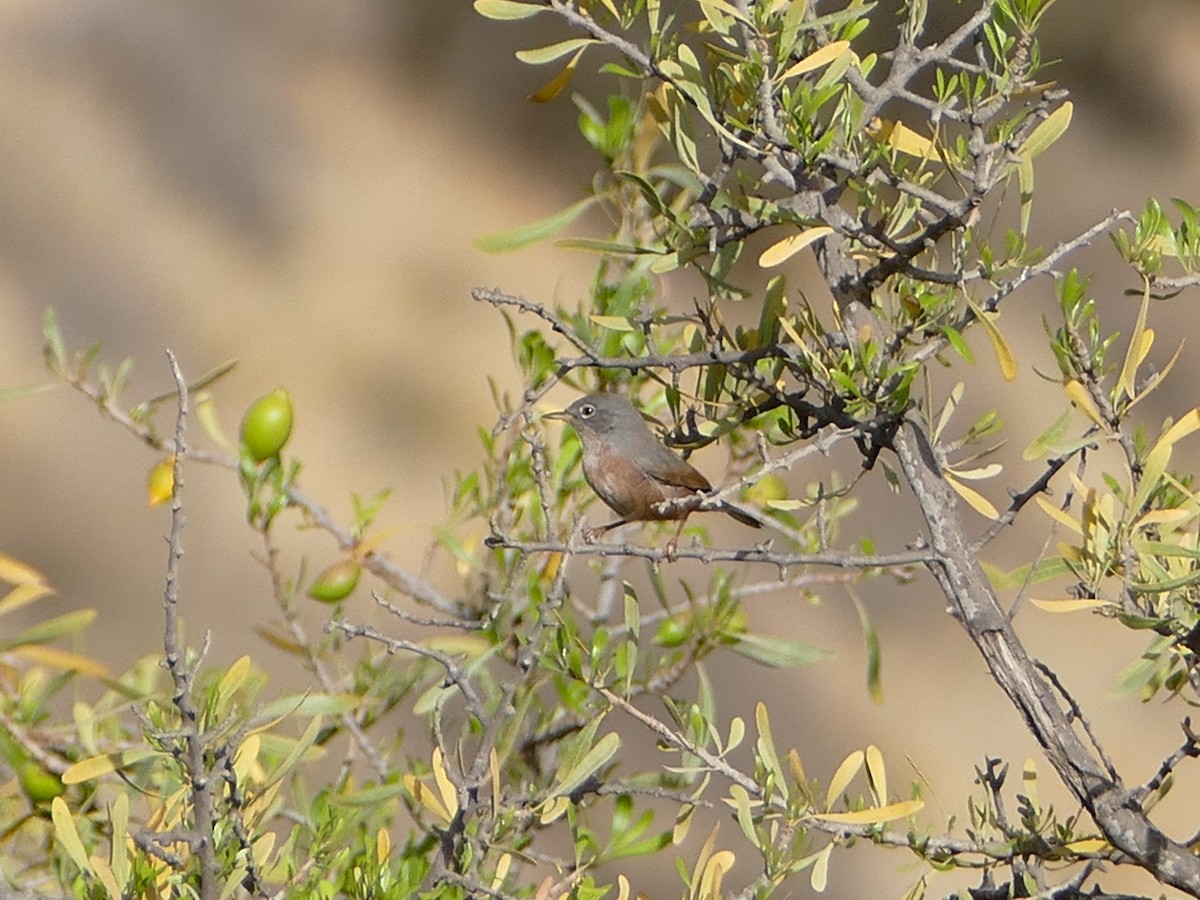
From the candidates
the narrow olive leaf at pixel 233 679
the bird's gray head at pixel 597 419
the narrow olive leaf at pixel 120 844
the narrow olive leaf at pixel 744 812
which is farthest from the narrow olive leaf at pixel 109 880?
the bird's gray head at pixel 597 419

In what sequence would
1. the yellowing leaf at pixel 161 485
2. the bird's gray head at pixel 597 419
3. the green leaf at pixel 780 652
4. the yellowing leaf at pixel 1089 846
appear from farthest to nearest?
the bird's gray head at pixel 597 419, the yellowing leaf at pixel 161 485, the green leaf at pixel 780 652, the yellowing leaf at pixel 1089 846

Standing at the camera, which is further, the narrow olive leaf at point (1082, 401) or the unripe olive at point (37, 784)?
the unripe olive at point (37, 784)

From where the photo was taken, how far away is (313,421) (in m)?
3.53

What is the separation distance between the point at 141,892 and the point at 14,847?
0.94m

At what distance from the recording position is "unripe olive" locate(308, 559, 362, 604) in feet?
5.25

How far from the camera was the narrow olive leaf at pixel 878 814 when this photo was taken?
3.26ft

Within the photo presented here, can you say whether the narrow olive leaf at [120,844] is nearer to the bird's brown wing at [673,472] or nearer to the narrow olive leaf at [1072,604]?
the narrow olive leaf at [1072,604]

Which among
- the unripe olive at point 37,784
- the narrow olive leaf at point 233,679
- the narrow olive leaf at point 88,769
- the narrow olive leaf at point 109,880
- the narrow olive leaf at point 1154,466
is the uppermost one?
the narrow olive leaf at point 1154,466

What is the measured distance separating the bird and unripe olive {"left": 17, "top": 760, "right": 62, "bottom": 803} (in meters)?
0.73

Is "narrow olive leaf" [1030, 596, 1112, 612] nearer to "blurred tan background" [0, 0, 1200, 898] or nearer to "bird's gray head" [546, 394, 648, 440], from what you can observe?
"bird's gray head" [546, 394, 648, 440]

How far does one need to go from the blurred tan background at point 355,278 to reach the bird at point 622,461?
1.06 meters

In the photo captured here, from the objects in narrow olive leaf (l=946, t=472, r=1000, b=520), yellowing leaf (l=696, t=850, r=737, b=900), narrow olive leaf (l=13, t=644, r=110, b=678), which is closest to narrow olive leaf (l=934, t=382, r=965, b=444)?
narrow olive leaf (l=946, t=472, r=1000, b=520)

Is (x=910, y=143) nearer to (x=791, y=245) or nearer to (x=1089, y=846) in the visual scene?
(x=791, y=245)

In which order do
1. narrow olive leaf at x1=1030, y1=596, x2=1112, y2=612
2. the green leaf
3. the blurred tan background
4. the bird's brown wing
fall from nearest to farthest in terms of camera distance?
narrow olive leaf at x1=1030, y1=596, x2=1112, y2=612
the green leaf
the bird's brown wing
the blurred tan background
